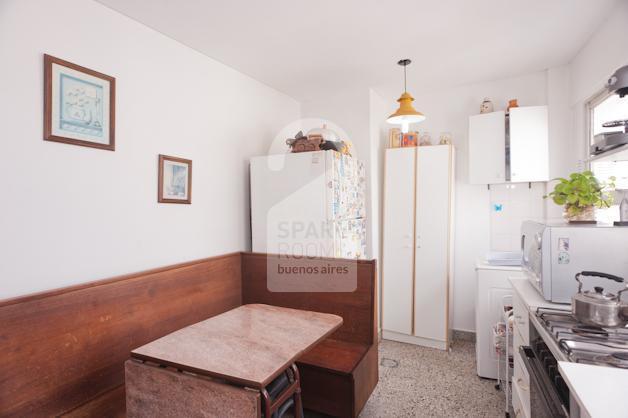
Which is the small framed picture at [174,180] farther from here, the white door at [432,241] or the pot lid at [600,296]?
the pot lid at [600,296]

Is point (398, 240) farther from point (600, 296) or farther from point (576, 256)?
point (600, 296)

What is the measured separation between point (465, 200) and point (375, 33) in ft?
6.52

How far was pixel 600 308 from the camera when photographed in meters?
1.35

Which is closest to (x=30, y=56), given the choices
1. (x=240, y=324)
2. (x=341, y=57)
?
(x=240, y=324)

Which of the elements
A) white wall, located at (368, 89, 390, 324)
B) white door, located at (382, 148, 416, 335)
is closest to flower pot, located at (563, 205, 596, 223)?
white door, located at (382, 148, 416, 335)

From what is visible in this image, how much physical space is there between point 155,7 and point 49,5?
0.51m

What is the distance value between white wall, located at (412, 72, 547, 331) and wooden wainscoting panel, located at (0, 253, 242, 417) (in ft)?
8.72

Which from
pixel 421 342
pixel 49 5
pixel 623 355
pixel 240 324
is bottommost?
pixel 421 342

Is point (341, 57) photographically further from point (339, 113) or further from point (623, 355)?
point (623, 355)

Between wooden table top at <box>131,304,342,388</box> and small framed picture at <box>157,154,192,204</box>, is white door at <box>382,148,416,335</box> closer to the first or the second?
wooden table top at <box>131,304,342,388</box>

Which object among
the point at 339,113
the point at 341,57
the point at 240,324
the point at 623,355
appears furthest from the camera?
the point at 339,113

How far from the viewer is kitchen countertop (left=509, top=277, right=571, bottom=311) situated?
1.66m

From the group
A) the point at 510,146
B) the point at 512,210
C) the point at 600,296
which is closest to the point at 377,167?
the point at 510,146

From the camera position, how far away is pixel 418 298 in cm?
338
